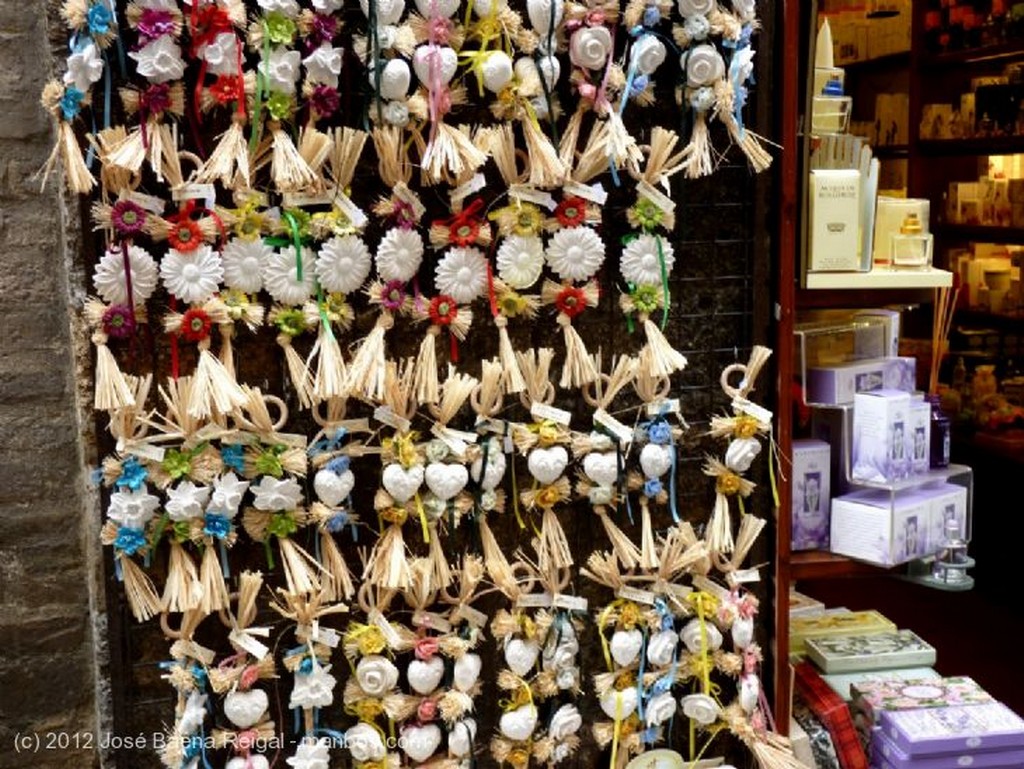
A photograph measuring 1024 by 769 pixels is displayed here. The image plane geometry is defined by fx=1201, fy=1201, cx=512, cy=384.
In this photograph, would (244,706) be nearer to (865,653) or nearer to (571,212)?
(571,212)

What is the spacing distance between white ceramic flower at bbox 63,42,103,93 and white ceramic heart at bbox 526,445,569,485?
2.78 ft

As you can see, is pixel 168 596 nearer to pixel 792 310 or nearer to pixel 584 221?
pixel 584 221

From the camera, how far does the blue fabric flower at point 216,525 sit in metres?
1.79

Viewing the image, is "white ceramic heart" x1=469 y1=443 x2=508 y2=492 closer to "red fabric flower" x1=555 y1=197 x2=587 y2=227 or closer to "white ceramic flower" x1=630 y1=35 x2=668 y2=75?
"red fabric flower" x1=555 y1=197 x2=587 y2=227

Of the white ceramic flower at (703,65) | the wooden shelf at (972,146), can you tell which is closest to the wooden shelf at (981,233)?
the wooden shelf at (972,146)

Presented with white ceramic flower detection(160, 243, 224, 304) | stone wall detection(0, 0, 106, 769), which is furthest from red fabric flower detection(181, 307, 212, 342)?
stone wall detection(0, 0, 106, 769)

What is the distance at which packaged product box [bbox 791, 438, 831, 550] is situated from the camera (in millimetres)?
2145

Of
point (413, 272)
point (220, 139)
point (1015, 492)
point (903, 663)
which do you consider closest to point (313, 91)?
point (220, 139)

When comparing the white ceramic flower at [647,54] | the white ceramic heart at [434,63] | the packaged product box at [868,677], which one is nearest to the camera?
the white ceramic heart at [434,63]

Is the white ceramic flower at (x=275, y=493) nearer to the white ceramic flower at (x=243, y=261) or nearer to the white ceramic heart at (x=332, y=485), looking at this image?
the white ceramic heart at (x=332, y=485)

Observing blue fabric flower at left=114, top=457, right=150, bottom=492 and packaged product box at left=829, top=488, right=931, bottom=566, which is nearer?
blue fabric flower at left=114, top=457, right=150, bottom=492

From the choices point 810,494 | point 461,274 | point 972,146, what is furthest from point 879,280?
point 972,146

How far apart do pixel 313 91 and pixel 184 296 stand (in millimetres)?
349

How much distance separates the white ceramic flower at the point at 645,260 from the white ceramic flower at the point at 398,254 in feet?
1.11
